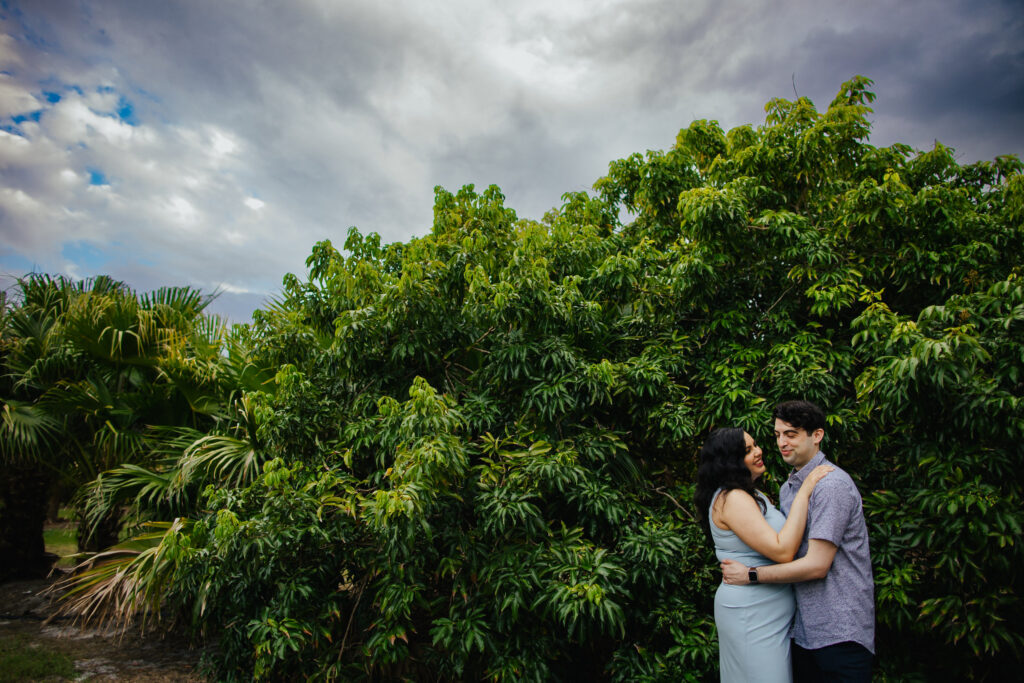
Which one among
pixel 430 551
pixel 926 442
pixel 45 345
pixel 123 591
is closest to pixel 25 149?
pixel 45 345

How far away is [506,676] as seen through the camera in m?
3.51

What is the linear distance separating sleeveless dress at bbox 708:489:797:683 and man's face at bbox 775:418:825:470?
474 millimetres

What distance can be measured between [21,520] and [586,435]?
9.05 m

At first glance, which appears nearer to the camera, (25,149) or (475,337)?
(475,337)

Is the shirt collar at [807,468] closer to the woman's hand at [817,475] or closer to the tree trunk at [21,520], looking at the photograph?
the woman's hand at [817,475]

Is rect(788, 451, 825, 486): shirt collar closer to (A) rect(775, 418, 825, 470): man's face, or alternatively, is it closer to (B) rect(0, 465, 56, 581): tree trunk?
(A) rect(775, 418, 825, 470): man's face

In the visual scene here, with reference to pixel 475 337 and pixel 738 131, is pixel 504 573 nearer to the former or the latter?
pixel 475 337

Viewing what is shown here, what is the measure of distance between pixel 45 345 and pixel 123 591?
371 centimetres

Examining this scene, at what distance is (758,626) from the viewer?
2.24 m

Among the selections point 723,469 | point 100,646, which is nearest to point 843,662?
point 723,469

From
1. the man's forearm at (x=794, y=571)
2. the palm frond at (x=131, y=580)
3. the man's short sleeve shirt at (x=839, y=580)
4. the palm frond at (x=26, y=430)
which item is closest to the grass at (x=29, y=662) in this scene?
the palm frond at (x=131, y=580)

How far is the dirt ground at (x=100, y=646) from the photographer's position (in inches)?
210

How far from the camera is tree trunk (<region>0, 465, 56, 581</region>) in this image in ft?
25.0

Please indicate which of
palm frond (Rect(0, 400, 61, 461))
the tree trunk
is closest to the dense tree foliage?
palm frond (Rect(0, 400, 61, 461))
